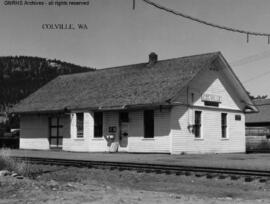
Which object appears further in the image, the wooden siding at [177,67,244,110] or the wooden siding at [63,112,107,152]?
the wooden siding at [63,112,107,152]

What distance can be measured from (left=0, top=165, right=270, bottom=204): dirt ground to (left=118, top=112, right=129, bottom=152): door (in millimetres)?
12535

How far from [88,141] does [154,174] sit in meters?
14.6

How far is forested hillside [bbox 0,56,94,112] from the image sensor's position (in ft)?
316

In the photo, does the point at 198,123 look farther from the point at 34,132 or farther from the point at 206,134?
the point at 34,132

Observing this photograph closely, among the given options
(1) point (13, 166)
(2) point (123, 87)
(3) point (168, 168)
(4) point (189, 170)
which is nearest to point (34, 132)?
(2) point (123, 87)

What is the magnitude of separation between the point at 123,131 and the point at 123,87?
9.54ft

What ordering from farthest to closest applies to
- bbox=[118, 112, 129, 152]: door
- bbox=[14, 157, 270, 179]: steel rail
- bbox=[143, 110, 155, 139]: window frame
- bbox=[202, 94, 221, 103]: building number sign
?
1. bbox=[202, 94, 221, 103]: building number sign
2. bbox=[118, 112, 129, 152]: door
3. bbox=[143, 110, 155, 139]: window frame
4. bbox=[14, 157, 270, 179]: steel rail

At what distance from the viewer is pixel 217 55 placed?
96.1ft

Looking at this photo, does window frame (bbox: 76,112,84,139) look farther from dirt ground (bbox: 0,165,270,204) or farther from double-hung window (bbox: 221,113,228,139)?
dirt ground (bbox: 0,165,270,204)

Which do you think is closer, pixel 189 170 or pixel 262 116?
pixel 189 170

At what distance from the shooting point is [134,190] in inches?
459

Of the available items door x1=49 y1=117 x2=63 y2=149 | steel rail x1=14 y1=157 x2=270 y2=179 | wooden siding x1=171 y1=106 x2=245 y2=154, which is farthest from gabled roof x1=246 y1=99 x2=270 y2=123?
steel rail x1=14 y1=157 x2=270 y2=179

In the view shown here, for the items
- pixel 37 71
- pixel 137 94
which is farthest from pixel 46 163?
pixel 37 71

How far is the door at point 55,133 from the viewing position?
3269 centimetres
